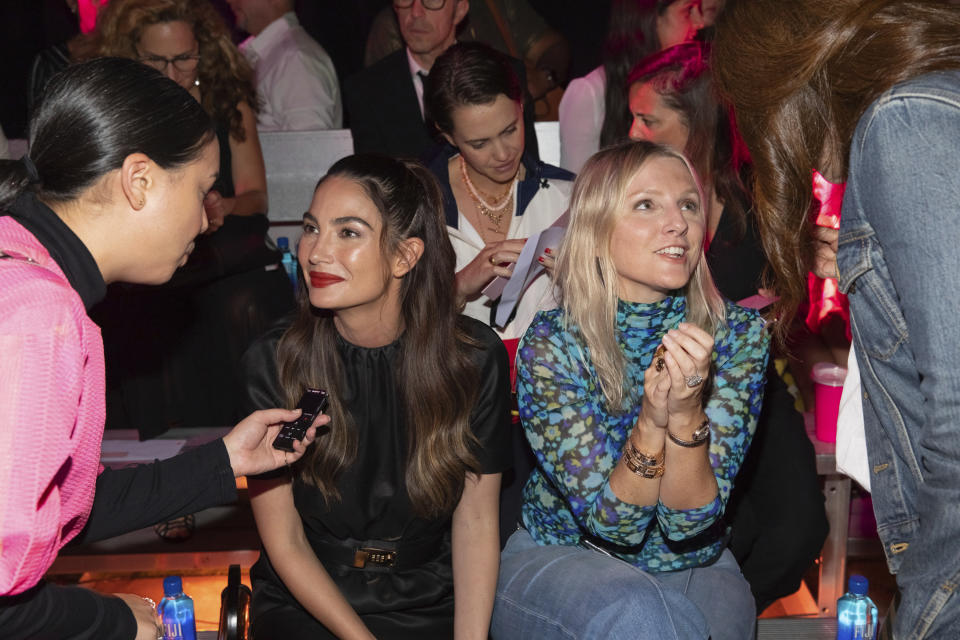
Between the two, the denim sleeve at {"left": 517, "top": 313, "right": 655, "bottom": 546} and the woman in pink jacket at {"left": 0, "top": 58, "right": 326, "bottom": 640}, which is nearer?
the woman in pink jacket at {"left": 0, "top": 58, "right": 326, "bottom": 640}

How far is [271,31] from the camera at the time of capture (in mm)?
4469

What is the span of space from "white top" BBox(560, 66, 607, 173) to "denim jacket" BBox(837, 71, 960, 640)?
270 cm

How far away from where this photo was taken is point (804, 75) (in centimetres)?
122

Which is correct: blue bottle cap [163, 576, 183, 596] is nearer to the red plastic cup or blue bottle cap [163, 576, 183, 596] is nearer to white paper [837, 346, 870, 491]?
white paper [837, 346, 870, 491]

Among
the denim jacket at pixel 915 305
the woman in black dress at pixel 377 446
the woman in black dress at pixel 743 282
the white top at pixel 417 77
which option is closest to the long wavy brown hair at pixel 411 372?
the woman in black dress at pixel 377 446

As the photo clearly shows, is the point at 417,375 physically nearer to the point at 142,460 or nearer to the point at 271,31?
the point at 142,460

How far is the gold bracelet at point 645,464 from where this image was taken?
73.3 inches

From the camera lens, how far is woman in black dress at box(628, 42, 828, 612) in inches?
98.9

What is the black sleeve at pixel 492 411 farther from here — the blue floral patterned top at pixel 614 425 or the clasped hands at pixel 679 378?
the clasped hands at pixel 679 378

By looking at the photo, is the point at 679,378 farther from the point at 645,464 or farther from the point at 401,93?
the point at 401,93

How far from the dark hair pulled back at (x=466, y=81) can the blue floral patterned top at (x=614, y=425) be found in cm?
117

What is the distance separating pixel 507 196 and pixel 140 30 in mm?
1476

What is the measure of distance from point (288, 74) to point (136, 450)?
206 centimetres

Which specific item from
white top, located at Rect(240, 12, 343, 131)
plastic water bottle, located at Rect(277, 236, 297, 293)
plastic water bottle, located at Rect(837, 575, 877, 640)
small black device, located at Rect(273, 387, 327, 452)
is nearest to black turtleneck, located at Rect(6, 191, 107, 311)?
small black device, located at Rect(273, 387, 327, 452)
